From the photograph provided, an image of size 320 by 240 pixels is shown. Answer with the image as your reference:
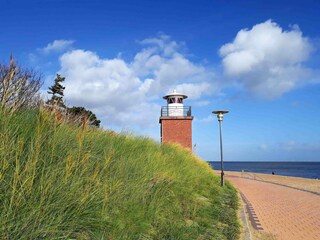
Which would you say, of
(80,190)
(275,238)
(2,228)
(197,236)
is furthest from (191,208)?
(2,228)

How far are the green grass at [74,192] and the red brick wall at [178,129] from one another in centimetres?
1867

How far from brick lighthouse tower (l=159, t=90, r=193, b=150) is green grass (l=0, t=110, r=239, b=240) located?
18.7 metres

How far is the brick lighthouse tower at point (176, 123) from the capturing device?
2570 cm

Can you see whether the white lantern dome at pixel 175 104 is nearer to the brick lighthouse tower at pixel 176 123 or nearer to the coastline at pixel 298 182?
the brick lighthouse tower at pixel 176 123

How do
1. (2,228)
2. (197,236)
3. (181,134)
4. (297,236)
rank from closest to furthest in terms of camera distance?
(2,228) → (197,236) → (297,236) → (181,134)

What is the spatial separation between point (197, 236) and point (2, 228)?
12.7ft

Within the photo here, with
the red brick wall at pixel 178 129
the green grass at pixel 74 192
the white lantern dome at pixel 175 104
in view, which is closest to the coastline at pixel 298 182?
the red brick wall at pixel 178 129

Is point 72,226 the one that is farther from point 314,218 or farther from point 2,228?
point 314,218

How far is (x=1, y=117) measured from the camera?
3775 mm

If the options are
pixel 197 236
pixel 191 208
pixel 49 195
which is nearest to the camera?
pixel 49 195

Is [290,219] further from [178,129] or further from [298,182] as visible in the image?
[298,182]

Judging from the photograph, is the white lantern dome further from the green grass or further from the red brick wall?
the green grass

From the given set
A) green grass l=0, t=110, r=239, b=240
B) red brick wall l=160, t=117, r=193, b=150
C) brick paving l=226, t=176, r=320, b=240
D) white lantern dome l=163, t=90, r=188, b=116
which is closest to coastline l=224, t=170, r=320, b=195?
brick paving l=226, t=176, r=320, b=240

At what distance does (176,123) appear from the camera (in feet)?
84.4
